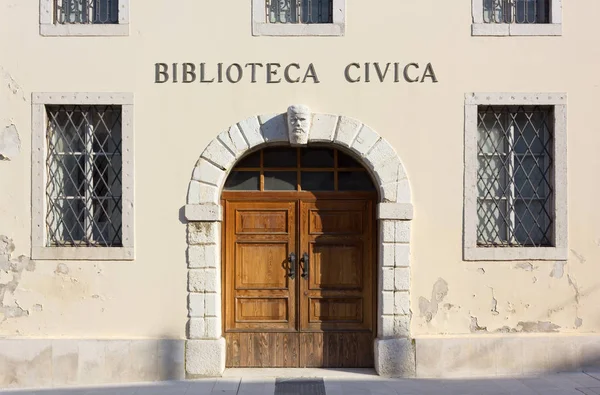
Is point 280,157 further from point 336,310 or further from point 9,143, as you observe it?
point 9,143

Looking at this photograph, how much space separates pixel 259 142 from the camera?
755 centimetres

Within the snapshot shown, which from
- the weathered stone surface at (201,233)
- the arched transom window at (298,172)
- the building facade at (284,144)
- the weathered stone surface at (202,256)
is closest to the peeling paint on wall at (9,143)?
the building facade at (284,144)

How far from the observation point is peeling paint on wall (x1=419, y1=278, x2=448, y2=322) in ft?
24.8

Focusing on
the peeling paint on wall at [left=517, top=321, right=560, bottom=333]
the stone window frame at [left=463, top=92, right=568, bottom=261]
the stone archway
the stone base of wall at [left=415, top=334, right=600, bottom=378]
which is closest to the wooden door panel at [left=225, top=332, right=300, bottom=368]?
the stone archway

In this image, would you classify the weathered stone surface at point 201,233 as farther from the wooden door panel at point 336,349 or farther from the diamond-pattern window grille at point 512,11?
the diamond-pattern window grille at point 512,11

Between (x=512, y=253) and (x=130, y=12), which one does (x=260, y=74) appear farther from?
(x=512, y=253)

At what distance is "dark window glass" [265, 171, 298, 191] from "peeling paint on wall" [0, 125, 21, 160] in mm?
2678

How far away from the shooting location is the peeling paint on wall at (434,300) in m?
7.55

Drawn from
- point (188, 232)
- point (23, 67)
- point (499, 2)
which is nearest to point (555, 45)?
point (499, 2)

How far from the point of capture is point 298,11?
7750mm

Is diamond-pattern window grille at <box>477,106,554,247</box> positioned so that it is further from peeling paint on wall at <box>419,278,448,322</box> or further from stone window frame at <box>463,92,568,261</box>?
peeling paint on wall at <box>419,278,448,322</box>

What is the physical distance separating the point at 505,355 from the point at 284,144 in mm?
3232

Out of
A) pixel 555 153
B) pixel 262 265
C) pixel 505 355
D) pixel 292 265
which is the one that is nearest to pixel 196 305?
pixel 262 265

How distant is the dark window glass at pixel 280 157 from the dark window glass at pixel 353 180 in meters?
0.54
